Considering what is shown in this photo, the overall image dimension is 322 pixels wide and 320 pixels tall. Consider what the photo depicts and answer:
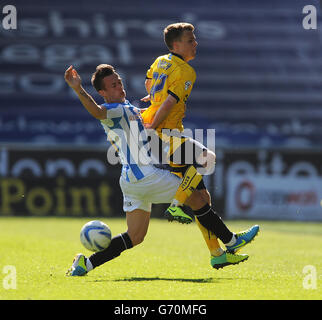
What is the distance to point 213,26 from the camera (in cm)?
2209

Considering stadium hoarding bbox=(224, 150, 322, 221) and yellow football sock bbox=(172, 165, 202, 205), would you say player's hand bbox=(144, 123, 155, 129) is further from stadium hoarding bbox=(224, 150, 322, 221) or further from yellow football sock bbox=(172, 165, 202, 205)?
stadium hoarding bbox=(224, 150, 322, 221)

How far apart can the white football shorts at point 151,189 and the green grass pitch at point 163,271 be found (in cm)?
64

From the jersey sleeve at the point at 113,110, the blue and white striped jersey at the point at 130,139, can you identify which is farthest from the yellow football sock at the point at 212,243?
the jersey sleeve at the point at 113,110

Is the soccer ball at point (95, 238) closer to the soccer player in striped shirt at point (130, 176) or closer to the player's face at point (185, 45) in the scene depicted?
the soccer player in striped shirt at point (130, 176)

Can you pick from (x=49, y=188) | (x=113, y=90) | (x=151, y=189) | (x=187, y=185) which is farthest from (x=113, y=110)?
(x=49, y=188)

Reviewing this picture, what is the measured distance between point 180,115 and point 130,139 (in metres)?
0.50

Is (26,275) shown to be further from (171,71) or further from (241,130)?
(241,130)

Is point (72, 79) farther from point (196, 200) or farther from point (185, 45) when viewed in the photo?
point (196, 200)

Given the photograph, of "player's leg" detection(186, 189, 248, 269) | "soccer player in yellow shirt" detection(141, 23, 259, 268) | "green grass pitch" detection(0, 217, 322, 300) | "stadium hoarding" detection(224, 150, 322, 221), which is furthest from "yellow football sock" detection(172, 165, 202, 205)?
"stadium hoarding" detection(224, 150, 322, 221)

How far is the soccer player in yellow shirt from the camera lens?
631 cm

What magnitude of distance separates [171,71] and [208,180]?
1115 cm

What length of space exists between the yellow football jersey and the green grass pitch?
139 cm

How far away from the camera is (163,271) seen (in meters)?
6.83
